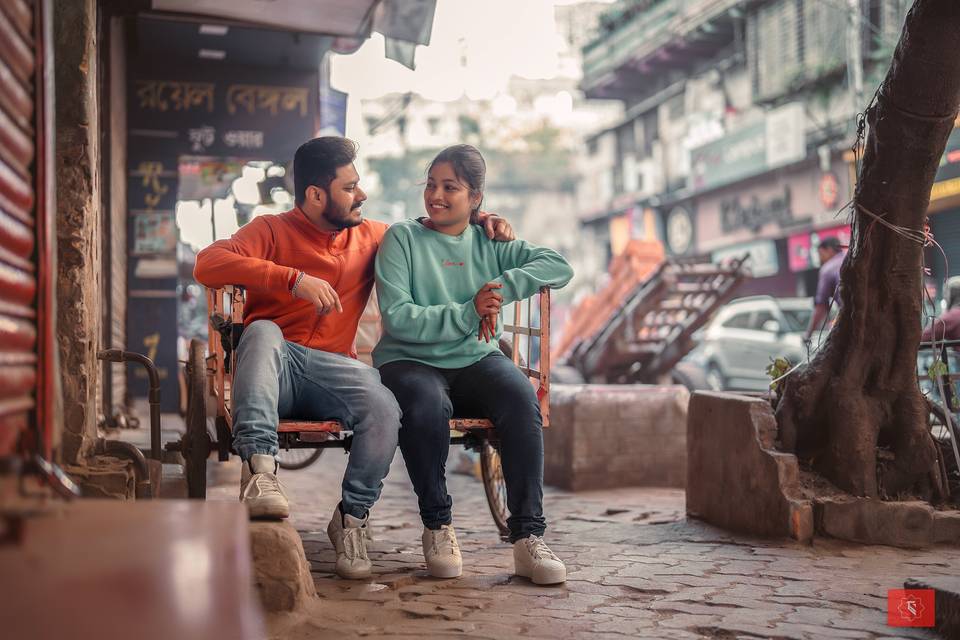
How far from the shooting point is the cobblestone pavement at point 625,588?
10.2ft

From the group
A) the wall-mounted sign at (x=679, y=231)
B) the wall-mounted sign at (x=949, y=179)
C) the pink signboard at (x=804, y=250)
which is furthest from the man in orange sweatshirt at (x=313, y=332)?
the wall-mounted sign at (x=679, y=231)

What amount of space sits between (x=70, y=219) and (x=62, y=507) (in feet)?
8.81

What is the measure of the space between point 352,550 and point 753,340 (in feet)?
45.0

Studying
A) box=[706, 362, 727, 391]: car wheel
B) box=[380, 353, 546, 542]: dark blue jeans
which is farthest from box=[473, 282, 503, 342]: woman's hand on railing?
box=[706, 362, 727, 391]: car wheel

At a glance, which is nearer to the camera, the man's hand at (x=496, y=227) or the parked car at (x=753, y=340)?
the man's hand at (x=496, y=227)

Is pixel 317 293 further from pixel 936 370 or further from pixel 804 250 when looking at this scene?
pixel 804 250

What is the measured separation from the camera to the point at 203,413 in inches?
164

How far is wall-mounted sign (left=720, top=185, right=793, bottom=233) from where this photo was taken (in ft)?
77.7

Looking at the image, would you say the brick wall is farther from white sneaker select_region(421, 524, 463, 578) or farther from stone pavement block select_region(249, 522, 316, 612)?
stone pavement block select_region(249, 522, 316, 612)

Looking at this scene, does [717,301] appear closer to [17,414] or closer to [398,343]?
[398,343]

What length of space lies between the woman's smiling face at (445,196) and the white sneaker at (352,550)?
1286mm

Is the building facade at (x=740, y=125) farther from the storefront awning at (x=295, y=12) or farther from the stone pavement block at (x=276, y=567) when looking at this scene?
the stone pavement block at (x=276, y=567)

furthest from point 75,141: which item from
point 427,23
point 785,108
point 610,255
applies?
point 610,255

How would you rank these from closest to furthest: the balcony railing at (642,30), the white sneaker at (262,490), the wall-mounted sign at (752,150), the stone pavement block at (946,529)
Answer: the white sneaker at (262,490)
the stone pavement block at (946,529)
the wall-mounted sign at (752,150)
the balcony railing at (642,30)
